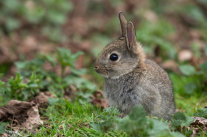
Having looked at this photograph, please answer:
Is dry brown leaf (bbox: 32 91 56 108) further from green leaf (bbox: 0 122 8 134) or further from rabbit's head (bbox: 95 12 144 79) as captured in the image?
rabbit's head (bbox: 95 12 144 79)

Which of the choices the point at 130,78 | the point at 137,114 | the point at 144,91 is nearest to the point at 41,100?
the point at 130,78

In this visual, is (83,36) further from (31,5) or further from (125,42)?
(125,42)

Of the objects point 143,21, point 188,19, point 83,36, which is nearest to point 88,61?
point 83,36

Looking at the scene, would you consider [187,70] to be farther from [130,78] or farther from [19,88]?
[19,88]

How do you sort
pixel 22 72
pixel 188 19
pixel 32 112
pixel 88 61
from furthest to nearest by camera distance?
1. pixel 188 19
2. pixel 88 61
3. pixel 22 72
4. pixel 32 112

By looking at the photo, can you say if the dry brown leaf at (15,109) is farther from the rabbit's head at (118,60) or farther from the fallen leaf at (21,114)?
the rabbit's head at (118,60)


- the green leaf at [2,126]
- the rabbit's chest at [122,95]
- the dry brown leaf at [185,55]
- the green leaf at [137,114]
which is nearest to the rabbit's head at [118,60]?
the rabbit's chest at [122,95]

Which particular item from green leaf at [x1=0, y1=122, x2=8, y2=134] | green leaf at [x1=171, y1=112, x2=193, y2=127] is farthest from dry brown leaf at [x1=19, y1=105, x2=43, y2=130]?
green leaf at [x1=171, y1=112, x2=193, y2=127]
